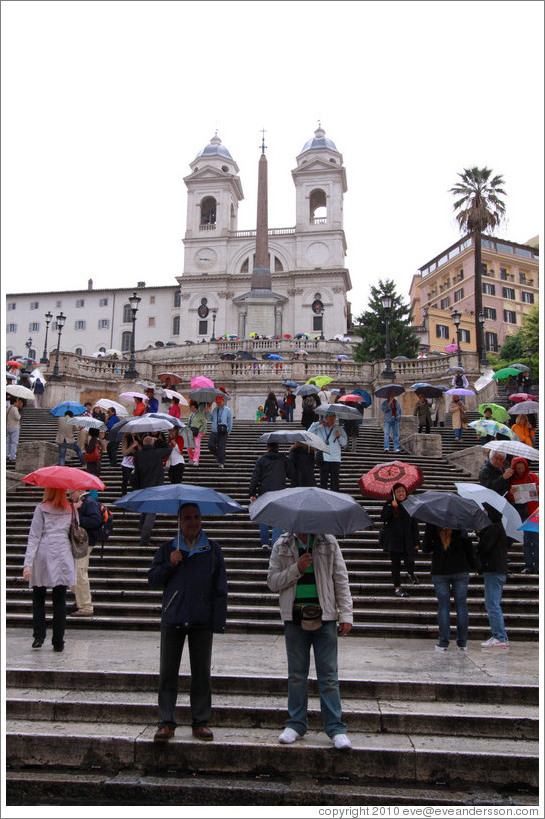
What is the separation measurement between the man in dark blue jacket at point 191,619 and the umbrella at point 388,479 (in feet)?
15.1

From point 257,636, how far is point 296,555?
3477 mm

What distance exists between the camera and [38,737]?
5684 millimetres

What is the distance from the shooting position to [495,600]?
8.28 m

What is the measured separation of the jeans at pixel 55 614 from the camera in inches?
306

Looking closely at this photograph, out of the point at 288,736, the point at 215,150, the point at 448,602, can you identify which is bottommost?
the point at 288,736

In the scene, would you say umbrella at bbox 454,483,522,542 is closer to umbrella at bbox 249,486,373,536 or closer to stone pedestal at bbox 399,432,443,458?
umbrella at bbox 249,486,373,536

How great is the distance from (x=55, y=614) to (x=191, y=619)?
2.88 m

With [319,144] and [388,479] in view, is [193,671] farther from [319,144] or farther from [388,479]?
[319,144]

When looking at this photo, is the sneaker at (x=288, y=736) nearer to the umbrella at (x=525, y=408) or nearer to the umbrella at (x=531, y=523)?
the umbrella at (x=531, y=523)

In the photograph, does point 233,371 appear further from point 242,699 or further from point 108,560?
point 242,699

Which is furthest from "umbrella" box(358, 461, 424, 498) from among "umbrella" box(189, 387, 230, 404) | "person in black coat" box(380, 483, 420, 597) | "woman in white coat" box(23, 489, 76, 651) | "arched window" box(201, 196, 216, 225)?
"arched window" box(201, 196, 216, 225)

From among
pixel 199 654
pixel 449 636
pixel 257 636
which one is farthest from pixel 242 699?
pixel 449 636

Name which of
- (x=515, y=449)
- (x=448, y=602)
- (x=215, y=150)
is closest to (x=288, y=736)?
(x=448, y=602)

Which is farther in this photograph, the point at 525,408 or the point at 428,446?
the point at 428,446
